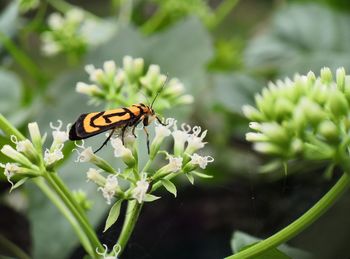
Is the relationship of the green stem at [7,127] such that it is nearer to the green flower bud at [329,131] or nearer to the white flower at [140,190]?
the white flower at [140,190]

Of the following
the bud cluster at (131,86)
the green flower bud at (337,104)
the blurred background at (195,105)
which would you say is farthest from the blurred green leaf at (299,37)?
the green flower bud at (337,104)

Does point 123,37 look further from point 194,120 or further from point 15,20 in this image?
point 194,120

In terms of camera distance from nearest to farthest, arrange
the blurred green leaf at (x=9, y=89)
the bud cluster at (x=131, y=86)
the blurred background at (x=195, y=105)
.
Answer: the bud cluster at (x=131, y=86) < the blurred background at (x=195, y=105) < the blurred green leaf at (x=9, y=89)

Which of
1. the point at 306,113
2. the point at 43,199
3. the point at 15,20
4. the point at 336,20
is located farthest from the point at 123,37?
the point at 306,113

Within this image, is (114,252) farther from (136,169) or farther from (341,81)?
(341,81)

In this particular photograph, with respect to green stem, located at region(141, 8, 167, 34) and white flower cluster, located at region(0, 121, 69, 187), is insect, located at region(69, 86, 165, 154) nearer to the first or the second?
white flower cluster, located at region(0, 121, 69, 187)

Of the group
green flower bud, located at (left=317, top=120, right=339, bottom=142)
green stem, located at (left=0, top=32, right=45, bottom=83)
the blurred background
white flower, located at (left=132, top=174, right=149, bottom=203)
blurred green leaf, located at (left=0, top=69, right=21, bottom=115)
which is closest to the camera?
green flower bud, located at (left=317, top=120, right=339, bottom=142)

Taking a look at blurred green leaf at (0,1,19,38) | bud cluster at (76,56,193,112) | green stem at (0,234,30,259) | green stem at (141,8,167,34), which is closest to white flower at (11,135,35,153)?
bud cluster at (76,56,193,112)

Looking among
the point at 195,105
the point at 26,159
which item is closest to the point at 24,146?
the point at 26,159
